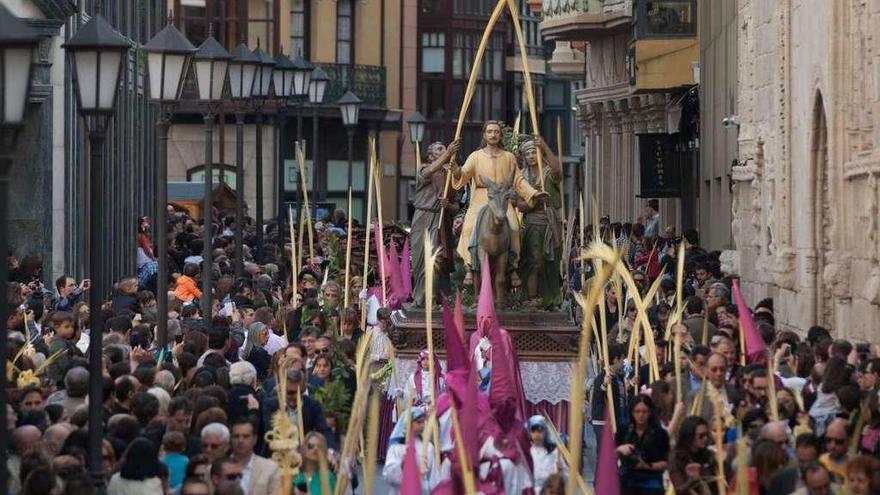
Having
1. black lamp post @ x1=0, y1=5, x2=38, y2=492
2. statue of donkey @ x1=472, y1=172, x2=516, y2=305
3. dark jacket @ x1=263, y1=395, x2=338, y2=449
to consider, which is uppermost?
black lamp post @ x1=0, y1=5, x2=38, y2=492

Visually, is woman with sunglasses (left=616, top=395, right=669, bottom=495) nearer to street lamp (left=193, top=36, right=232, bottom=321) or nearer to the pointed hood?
the pointed hood

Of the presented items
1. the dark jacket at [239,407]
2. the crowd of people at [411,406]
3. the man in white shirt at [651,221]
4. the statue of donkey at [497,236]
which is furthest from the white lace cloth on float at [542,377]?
the man in white shirt at [651,221]

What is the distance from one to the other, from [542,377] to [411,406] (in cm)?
868

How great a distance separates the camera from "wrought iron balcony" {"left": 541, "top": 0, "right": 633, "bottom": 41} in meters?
57.0

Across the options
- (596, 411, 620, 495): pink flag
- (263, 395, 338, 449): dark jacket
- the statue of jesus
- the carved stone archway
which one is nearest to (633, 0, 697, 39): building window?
the carved stone archway

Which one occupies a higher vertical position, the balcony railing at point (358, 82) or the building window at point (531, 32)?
the building window at point (531, 32)

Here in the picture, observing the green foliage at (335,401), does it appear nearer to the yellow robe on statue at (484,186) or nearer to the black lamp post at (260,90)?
the yellow robe on statue at (484,186)

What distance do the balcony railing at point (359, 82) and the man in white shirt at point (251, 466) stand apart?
57.1 metres

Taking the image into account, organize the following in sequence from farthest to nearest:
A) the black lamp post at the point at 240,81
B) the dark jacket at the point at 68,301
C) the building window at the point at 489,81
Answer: the building window at the point at 489,81
the black lamp post at the point at 240,81
the dark jacket at the point at 68,301

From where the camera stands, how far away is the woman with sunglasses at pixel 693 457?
1461cm

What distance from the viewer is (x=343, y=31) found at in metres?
74.0

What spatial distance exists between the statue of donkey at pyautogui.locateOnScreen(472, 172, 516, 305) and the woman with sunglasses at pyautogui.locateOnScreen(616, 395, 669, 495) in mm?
8441

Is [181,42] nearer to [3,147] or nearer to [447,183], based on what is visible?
[447,183]

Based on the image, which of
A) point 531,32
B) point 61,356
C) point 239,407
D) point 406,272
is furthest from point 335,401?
point 531,32
